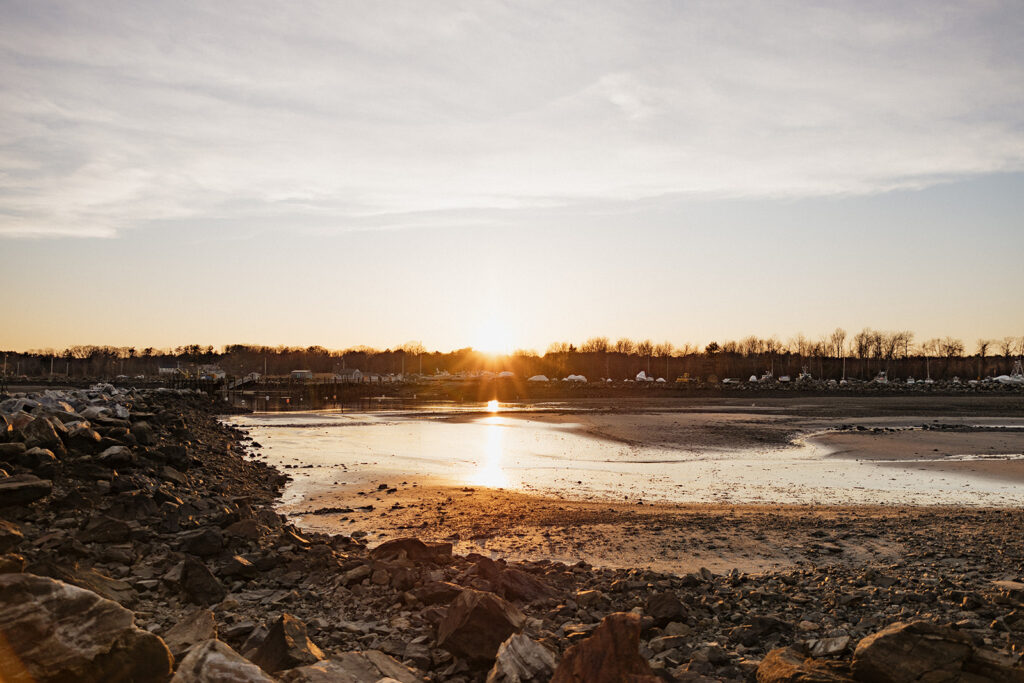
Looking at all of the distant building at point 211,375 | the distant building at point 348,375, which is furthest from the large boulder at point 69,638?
the distant building at point 348,375

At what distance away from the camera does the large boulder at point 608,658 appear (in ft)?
17.7

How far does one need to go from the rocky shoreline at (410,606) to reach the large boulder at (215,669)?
0.05 feet

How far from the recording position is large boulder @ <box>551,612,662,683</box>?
17.7 feet

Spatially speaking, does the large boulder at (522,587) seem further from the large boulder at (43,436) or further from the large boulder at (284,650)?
the large boulder at (43,436)

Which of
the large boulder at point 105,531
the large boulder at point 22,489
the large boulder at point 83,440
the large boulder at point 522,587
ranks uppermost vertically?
the large boulder at point 83,440

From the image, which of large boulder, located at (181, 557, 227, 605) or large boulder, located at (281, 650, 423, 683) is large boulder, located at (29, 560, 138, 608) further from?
large boulder, located at (281, 650, 423, 683)

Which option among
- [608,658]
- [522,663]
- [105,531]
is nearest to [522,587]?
[522,663]

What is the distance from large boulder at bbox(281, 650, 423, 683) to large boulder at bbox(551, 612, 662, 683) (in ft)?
5.14

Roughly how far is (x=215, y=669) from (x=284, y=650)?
137cm

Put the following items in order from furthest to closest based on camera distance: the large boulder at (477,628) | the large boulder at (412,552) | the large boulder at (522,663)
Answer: the large boulder at (412,552) < the large boulder at (477,628) < the large boulder at (522,663)

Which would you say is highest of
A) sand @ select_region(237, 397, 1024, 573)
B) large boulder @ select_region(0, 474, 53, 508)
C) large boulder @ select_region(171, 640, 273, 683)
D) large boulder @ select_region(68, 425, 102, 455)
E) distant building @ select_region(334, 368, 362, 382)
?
large boulder @ select_region(68, 425, 102, 455)

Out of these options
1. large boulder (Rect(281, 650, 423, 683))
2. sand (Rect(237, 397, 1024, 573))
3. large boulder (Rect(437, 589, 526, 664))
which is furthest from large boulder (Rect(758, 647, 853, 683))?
sand (Rect(237, 397, 1024, 573))

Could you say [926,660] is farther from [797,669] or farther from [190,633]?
[190,633]

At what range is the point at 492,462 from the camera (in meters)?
27.4
